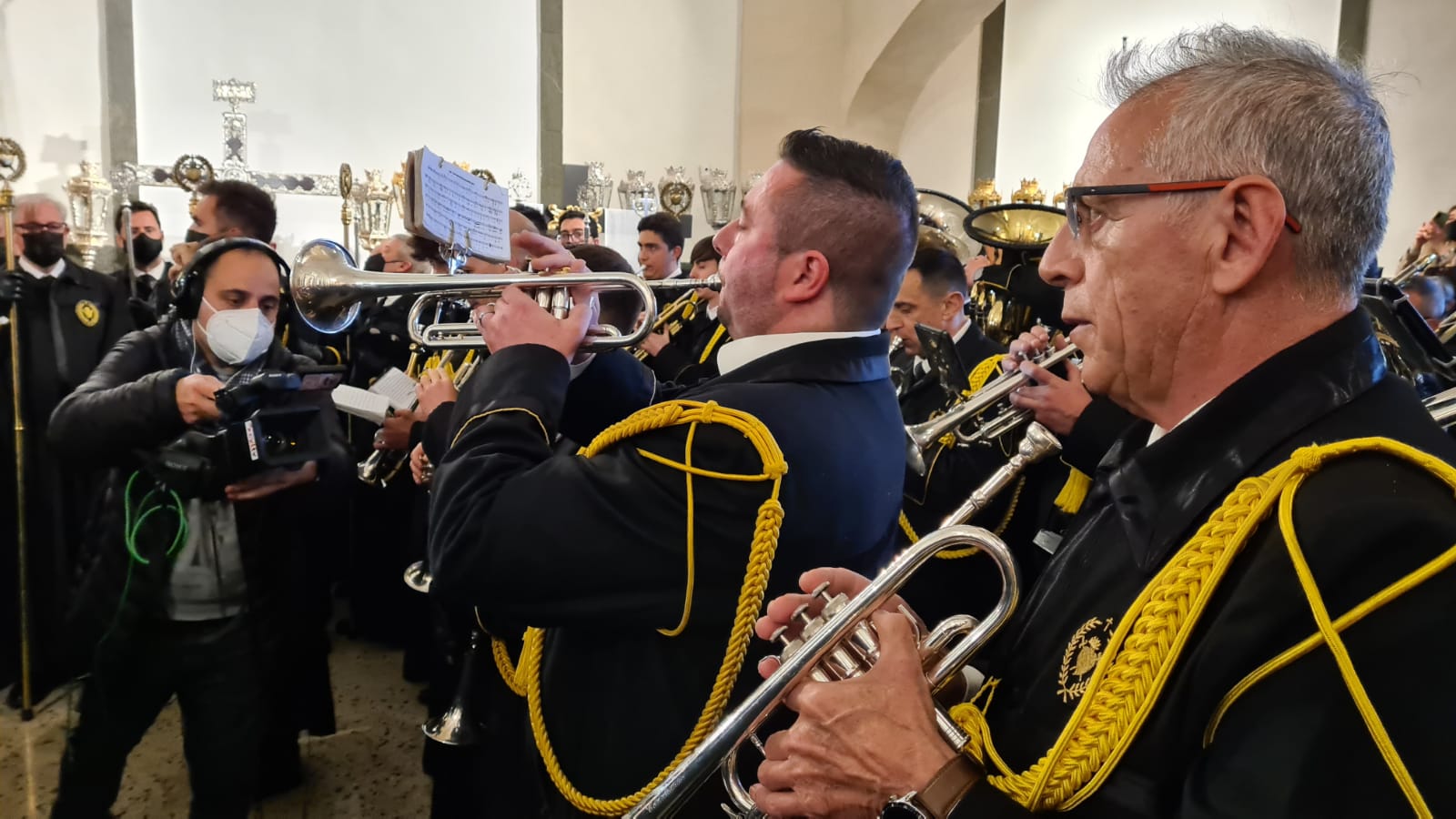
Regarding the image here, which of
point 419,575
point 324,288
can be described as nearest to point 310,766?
point 419,575

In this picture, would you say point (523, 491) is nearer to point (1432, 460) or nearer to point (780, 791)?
point (780, 791)

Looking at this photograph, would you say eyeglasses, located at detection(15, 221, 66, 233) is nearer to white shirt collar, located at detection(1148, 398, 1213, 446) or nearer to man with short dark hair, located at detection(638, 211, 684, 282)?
man with short dark hair, located at detection(638, 211, 684, 282)

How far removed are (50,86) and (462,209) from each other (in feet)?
23.8

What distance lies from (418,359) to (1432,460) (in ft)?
12.1

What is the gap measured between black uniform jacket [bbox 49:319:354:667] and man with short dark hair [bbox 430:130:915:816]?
3.34ft

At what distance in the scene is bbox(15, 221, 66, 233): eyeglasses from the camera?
14.0ft

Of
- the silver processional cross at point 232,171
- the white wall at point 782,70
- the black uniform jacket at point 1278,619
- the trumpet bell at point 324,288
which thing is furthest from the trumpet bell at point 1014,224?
the silver processional cross at point 232,171

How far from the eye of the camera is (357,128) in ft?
27.5

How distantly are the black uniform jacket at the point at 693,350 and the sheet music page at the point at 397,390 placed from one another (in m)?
1.47

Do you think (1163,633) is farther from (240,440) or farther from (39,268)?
(39,268)

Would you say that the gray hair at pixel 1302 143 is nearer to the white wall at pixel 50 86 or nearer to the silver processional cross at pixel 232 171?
the silver processional cross at pixel 232 171

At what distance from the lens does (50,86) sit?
276 inches

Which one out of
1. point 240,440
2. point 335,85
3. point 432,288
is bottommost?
point 240,440

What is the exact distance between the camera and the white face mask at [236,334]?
7.41ft
